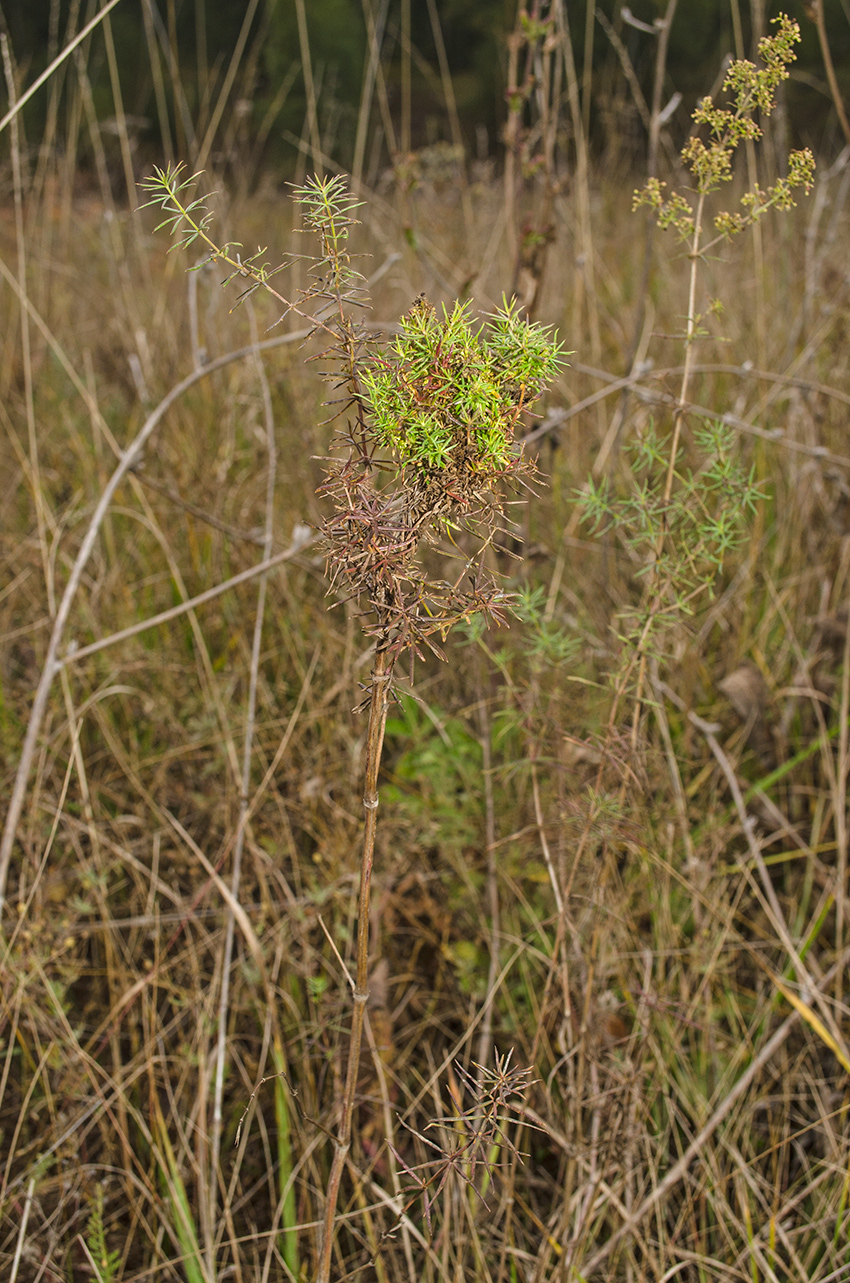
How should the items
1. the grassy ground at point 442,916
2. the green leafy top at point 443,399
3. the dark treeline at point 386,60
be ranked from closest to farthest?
the green leafy top at point 443,399, the grassy ground at point 442,916, the dark treeline at point 386,60

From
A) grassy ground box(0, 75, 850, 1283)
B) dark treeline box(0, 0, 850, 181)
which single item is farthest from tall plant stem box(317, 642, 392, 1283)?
dark treeline box(0, 0, 850, 181)

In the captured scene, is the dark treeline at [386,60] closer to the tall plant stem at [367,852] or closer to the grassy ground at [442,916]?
the grassy ground at [442,916]

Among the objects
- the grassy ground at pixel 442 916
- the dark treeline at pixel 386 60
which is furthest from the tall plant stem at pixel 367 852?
the dark treeline at pixel 386 60

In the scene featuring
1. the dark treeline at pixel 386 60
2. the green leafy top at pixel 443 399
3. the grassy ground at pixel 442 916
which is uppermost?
the dark treeline at pixel 386 60

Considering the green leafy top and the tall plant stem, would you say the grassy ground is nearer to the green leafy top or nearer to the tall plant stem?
the tall plant stem

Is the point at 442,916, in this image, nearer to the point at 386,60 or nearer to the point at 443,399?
the point at 443,399

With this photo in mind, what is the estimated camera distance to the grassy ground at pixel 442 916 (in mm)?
1009

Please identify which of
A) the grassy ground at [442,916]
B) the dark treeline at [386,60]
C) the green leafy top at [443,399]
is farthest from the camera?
the dark treeline at [386,60]

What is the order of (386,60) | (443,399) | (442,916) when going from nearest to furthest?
(443,399) → (442,916) → (386,60)

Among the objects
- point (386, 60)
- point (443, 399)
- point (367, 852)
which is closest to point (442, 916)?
point (367, 852)

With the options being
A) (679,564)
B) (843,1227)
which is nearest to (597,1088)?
(843,1227)

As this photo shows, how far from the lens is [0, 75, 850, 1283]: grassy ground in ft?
3.31

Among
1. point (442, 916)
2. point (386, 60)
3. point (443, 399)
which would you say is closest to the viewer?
point (443, 399)

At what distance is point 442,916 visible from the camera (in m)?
1.35
